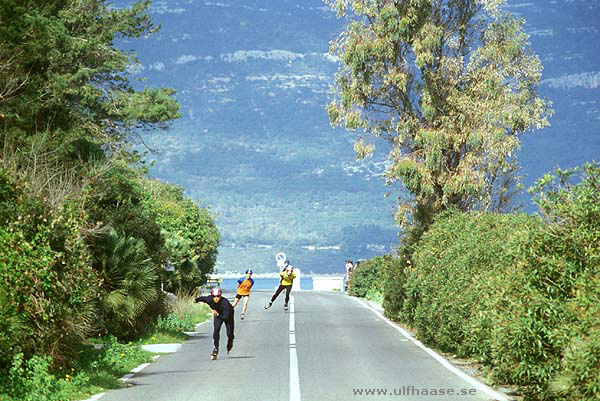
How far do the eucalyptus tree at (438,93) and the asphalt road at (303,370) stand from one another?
18.1 ft

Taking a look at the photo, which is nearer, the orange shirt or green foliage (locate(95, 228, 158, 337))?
green foliage (locate(95, 228, 158, 337))

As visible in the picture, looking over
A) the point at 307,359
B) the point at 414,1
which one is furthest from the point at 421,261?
the point at 414,1

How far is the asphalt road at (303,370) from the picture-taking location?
55.1 feet

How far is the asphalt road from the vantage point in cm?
1678

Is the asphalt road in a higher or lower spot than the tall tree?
lower

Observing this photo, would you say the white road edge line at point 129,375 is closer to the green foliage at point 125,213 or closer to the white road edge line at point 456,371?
the green foliage at point 125,213

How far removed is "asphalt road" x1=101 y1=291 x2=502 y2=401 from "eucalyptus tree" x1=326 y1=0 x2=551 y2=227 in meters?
5.52

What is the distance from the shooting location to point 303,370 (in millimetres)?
20891

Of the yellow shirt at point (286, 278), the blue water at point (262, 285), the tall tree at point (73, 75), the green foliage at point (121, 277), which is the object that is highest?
the tall tree at point (73, 75)

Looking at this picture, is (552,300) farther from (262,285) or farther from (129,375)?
(262,285)

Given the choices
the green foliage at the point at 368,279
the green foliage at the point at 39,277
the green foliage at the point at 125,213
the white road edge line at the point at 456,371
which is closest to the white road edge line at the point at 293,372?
the white road edge line at the point at 456,371

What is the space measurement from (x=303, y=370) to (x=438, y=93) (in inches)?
750

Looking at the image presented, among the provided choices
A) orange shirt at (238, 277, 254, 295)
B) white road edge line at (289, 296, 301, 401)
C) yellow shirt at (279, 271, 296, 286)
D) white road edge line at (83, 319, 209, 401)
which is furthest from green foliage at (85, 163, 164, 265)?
yellow shirt at (279, 271, 296, 286)

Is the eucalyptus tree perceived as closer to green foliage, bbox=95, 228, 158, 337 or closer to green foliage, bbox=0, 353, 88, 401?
green foliage, bbox=95, 228, 158, 337
